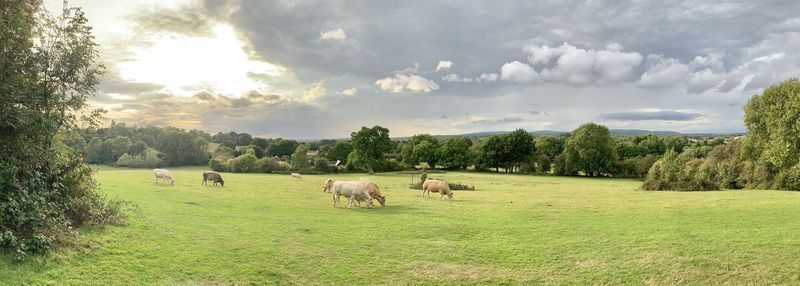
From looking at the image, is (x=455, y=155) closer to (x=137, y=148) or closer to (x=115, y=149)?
(x=137, y=148)

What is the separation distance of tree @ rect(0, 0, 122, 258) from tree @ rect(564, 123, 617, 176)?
74503mm

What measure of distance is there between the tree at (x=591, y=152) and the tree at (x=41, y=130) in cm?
7450

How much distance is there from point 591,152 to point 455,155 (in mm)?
25466

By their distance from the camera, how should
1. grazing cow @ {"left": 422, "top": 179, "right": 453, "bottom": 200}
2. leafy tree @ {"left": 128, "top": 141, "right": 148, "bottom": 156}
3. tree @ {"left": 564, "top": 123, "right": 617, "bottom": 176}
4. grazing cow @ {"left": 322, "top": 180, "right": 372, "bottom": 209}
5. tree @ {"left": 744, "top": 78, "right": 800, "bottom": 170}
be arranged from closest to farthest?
grazing cow @ {"left": 322, "top": 180, "right": 372, "bottom": 209}
grazing cow @ {"left": 422, "top": 179, "right": 453, "bottom": 200}
tree @ {"left": 744, "top": 78, "right": 800, "bottom": 170}
tree @ {"left": 564, "top": 123, "right": 617, "bottom": 176}
leafy tree @ {"left": 128, "top": 141, "right": 148, "bottom": 156}

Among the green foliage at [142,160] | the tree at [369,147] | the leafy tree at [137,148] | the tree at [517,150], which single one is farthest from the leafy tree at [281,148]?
the tree at [517,150]

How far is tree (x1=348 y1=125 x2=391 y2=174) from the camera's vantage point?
82.9 metres

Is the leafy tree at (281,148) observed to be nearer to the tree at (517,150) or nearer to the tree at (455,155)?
the tree at (455,155)

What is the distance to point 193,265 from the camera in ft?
41.0

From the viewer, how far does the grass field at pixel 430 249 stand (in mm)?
12008

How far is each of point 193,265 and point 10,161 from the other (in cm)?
576

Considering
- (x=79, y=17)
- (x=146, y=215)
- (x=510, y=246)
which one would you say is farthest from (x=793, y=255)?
(x=79, y=17)

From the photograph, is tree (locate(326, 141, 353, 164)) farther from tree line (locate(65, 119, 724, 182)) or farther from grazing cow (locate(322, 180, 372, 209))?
grazing cow (locate(322, 180, 372, 209))

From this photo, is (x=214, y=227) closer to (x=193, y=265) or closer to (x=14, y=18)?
(x=193, y=265)

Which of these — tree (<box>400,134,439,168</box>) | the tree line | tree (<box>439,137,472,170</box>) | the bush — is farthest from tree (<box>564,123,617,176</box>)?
the bush
